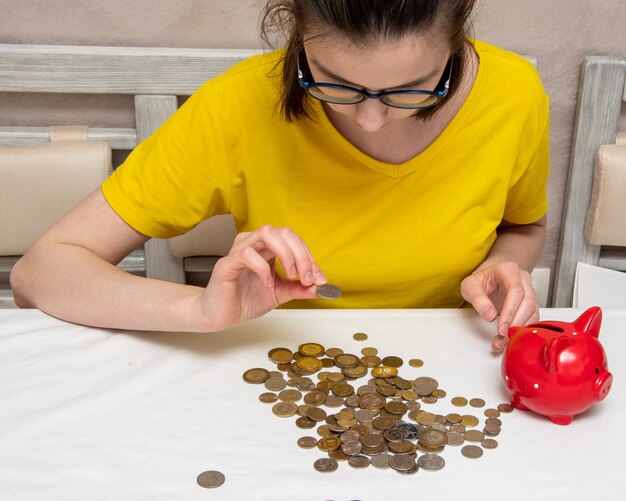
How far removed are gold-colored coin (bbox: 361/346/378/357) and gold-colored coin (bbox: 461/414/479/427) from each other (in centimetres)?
16

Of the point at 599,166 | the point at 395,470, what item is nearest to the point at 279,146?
the point at 395,470

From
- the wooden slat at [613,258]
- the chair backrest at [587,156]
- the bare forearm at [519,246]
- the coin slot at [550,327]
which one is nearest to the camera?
the coin slot at [550,327]

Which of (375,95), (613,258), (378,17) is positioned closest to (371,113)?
(375,95)

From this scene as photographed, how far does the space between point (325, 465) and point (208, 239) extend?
2.92 feet

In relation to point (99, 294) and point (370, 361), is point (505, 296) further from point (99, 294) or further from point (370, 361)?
→ point (99, 294)

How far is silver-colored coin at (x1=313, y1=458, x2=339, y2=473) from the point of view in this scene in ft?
2.44

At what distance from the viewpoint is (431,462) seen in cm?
76

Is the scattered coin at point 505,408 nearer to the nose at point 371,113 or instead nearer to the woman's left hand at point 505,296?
the woman's left hand at point 505,296

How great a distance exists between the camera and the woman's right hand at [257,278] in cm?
84

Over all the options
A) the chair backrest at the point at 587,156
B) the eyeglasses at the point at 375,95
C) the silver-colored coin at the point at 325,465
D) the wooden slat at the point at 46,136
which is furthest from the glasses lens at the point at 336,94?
the chair backrest at the point at 587,156

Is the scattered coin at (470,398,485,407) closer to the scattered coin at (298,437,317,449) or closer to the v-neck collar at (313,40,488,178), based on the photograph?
the scattered coin at (298,437,317,449)

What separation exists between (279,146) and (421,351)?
389 mm

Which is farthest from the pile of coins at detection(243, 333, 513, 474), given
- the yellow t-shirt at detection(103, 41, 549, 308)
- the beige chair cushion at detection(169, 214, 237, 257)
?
the beige chair cushion at detection(169, 214, 237, 257)

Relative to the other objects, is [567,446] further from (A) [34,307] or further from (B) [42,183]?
(B) [42,183]
